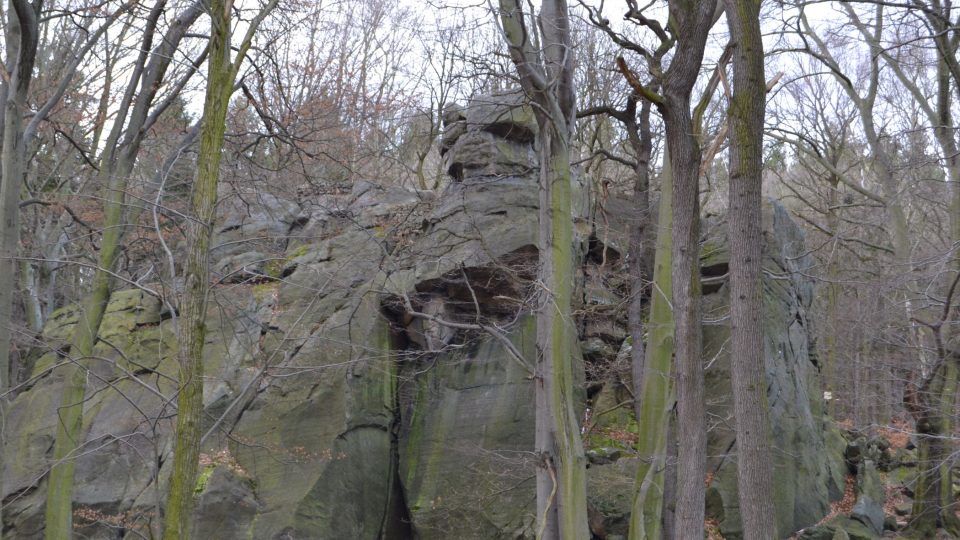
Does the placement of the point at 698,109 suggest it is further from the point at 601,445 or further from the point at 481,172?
the point at 601,445

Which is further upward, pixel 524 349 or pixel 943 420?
pixel 524 349

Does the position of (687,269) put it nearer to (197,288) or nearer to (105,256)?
(197,288)

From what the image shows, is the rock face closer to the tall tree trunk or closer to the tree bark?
the tree bark

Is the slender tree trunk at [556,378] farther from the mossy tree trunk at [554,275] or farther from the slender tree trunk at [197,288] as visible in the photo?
the slender tree trunk at [197,288]

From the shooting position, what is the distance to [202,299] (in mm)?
7188

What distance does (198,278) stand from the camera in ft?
23.7

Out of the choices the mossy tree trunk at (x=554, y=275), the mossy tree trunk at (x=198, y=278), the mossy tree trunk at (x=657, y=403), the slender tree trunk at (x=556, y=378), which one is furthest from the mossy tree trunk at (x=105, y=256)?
the mossy tree trunk at (x=657, y=403)

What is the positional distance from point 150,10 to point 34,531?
7.85 m

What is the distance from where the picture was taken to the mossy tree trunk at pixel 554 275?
31.7 ft

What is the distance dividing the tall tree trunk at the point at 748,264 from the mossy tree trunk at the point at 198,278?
4565mm

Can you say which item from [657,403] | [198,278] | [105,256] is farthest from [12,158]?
[657,403]

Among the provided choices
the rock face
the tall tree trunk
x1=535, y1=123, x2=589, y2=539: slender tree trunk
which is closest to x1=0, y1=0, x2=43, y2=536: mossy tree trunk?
the rock face

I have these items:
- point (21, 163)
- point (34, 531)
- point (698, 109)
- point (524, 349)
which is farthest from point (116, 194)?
point (698, 109)

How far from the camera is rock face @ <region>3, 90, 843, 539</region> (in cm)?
1166
